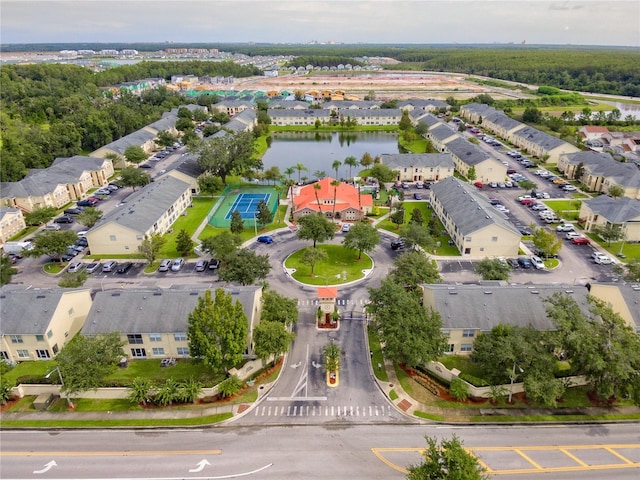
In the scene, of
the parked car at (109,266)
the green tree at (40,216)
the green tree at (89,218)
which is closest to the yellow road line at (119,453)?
the parked car at (109,266)

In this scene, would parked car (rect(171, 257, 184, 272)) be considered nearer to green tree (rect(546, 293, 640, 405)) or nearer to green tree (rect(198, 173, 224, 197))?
green tree (rect(198, 173, 224, 197))

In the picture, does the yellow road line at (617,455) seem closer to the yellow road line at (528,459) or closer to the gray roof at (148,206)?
the yellow road line at (528,459)

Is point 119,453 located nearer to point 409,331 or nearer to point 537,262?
point 409,331

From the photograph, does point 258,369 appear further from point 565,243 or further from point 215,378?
point 565,243

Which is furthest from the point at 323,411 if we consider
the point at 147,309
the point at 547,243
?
the point at 547,243

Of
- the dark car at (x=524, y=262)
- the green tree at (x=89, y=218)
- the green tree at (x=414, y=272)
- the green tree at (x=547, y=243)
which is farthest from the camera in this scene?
the green tree at (x=89, y=218)
